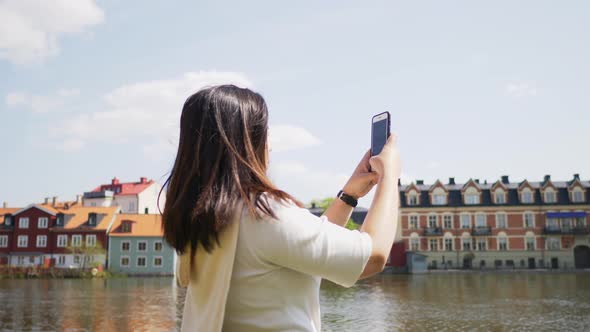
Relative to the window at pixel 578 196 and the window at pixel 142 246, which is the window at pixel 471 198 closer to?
the window at pixel 578 196

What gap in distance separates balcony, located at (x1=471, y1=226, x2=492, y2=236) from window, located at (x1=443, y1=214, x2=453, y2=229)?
2.30 meters

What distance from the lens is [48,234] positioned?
5362 cm

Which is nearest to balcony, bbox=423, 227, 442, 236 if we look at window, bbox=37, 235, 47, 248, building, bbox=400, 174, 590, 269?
building, bbox=400, 174, 590, 269

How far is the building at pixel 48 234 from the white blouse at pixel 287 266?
53.6 metres

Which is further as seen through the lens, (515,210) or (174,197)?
(515,210)

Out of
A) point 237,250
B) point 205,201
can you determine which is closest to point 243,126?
point 205,201

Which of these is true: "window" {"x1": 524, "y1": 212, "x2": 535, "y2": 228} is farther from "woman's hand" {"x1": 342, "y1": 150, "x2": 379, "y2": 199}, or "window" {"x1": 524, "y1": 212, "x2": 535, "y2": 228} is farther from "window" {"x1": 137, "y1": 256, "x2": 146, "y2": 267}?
"woman's hand" {"x1": 342, "y1": 150, "x2": 379, "y2": 199}

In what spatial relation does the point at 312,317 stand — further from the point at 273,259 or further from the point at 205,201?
the point at 205,201

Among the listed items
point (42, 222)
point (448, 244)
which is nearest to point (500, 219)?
point (448, 244)

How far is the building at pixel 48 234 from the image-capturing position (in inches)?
2076

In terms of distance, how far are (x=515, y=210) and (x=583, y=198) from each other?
7.04 m

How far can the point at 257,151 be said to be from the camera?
5.32 ft

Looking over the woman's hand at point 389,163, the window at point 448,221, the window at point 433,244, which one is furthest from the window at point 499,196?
the woman's hand at point 389,163

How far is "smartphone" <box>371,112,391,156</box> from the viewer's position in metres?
1.88
